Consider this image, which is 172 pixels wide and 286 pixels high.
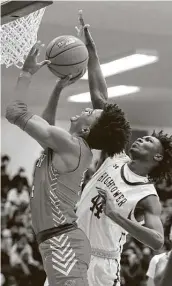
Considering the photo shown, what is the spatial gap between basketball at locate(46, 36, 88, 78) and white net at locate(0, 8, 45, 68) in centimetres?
50

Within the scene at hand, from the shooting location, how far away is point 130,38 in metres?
4.34

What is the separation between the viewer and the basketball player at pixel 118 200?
2818 millimetres

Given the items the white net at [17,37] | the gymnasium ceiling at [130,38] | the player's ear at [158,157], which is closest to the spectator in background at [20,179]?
the gymnasium ceiling at [130,38]

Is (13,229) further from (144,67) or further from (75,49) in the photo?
(75,49)

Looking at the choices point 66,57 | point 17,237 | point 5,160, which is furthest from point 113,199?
point 5,160

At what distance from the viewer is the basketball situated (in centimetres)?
268

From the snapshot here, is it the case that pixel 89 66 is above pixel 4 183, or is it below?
above

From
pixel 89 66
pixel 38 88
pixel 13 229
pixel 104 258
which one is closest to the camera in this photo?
pixel 104 258

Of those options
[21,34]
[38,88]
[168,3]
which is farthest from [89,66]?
[38,88]

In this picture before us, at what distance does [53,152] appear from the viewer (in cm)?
251

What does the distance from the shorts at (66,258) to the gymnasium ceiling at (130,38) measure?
1.42 meters

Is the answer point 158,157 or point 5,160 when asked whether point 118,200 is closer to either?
point 158,157

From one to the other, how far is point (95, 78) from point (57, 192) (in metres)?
0.77

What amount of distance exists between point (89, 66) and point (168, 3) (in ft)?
3.42
